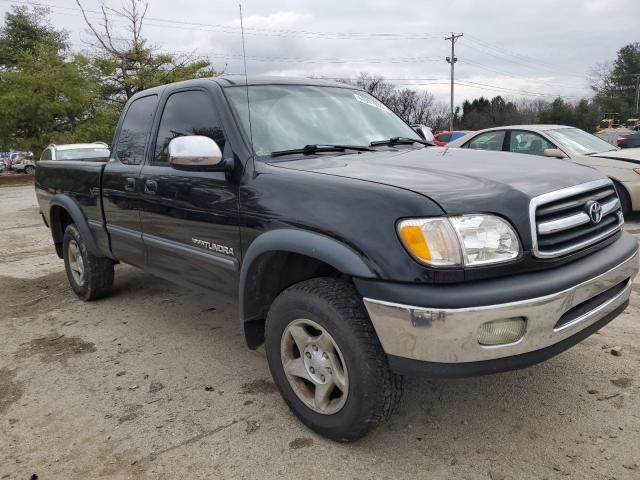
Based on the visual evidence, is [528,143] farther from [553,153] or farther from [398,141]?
[398,141]

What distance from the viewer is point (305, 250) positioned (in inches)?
96.1

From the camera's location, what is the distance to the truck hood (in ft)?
7.33

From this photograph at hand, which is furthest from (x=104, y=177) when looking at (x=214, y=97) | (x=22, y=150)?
(x=22, y=150)

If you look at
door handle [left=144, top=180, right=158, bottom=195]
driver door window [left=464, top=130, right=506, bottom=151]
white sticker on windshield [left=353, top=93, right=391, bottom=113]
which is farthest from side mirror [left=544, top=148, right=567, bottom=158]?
door handle [left=144, top=180, right=158, bottom=195]

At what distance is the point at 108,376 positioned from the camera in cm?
349

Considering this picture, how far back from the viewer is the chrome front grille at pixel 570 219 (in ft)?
7.45

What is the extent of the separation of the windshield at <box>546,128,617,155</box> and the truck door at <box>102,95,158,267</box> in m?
6.20

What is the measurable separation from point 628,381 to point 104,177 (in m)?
3.97

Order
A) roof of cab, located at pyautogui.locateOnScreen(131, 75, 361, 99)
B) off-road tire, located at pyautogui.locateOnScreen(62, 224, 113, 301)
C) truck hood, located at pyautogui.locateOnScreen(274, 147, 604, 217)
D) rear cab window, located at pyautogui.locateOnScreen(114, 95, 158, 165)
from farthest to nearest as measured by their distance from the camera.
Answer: off-road tire, located at pyautogui.locateOnScreen(62, 224, 113, 301) → rear cab window, located at pyautogui.locateOnScreen(114, 95, 158, 165) → roof of cab, located at pyautogui.locateOnScreen(131, 75, 361, 99) → truck hood, located at pyautogui.locateOnScreen(274, 147, 604, 217)

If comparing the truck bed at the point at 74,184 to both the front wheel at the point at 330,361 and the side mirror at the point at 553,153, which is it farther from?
the side mirror at the point at 553,153

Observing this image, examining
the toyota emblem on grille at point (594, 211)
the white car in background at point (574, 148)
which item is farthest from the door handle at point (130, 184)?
the white car in background at point (574, 148)

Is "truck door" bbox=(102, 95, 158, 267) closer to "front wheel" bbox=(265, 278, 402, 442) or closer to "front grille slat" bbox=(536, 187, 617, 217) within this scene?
"front wheel" bbox=(265, 278, 402, 442)

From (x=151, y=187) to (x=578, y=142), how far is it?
6.96 metres

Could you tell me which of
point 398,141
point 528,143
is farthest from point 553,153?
point 398,141
